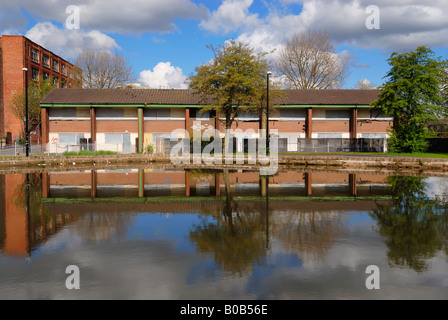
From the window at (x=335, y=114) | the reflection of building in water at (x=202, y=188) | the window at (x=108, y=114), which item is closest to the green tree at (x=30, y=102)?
the window at (x=108, y=114)

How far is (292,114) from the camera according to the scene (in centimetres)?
4309

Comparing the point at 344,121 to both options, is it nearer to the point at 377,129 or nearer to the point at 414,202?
the point at 377,129

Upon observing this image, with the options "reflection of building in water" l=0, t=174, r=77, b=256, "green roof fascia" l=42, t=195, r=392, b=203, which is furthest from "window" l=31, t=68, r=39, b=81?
"green roof fascia" l=42, t=195, r=392, b=203

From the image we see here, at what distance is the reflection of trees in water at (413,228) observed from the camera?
6.49 m

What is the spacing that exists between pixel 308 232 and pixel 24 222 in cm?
703

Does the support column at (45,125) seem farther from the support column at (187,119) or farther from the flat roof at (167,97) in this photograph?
the support column at (187,119)

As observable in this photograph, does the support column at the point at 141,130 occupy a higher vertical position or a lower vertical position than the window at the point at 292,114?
lower

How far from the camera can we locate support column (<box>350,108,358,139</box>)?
139ft

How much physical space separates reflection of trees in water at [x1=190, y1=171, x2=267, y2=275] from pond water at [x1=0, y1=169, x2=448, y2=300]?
24 millimetres

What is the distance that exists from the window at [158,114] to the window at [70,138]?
810 centimetres

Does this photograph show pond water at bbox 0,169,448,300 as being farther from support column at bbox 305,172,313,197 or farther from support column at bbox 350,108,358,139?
support column at bbox 350,108,358,139

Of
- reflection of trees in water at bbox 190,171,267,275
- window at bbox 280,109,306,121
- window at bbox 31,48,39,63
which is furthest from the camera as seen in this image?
window at bbox 31,48,39,63

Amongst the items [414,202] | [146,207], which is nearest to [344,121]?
[414,202]
